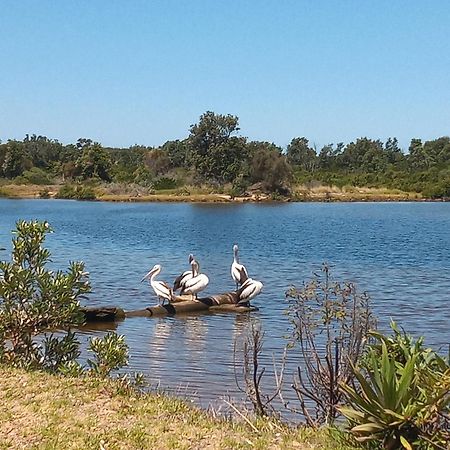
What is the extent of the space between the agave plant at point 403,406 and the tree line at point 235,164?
232 ft

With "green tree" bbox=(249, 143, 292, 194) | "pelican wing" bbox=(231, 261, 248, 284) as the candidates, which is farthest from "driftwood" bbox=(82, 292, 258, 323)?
"green tree" bbox=(249, 143, 292, 194)

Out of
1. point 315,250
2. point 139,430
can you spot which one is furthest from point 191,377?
point 315,250

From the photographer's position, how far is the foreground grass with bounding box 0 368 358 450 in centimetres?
530

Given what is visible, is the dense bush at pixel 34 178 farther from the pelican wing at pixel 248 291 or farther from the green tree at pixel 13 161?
the pelican wing at pixel 248 291

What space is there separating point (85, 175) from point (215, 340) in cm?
8229

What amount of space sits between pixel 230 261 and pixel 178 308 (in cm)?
1151

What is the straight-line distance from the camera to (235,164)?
81.1 metres

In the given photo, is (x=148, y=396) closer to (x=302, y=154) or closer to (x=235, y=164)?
(x=235, y=164)

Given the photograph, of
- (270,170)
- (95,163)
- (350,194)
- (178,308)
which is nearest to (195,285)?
(178,308)

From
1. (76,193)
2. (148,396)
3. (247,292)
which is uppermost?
(148,396)

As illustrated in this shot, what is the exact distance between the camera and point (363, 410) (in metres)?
5.31

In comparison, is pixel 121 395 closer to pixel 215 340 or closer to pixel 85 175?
pixel 215 340

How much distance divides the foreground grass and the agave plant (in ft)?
1.05

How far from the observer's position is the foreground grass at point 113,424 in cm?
530
